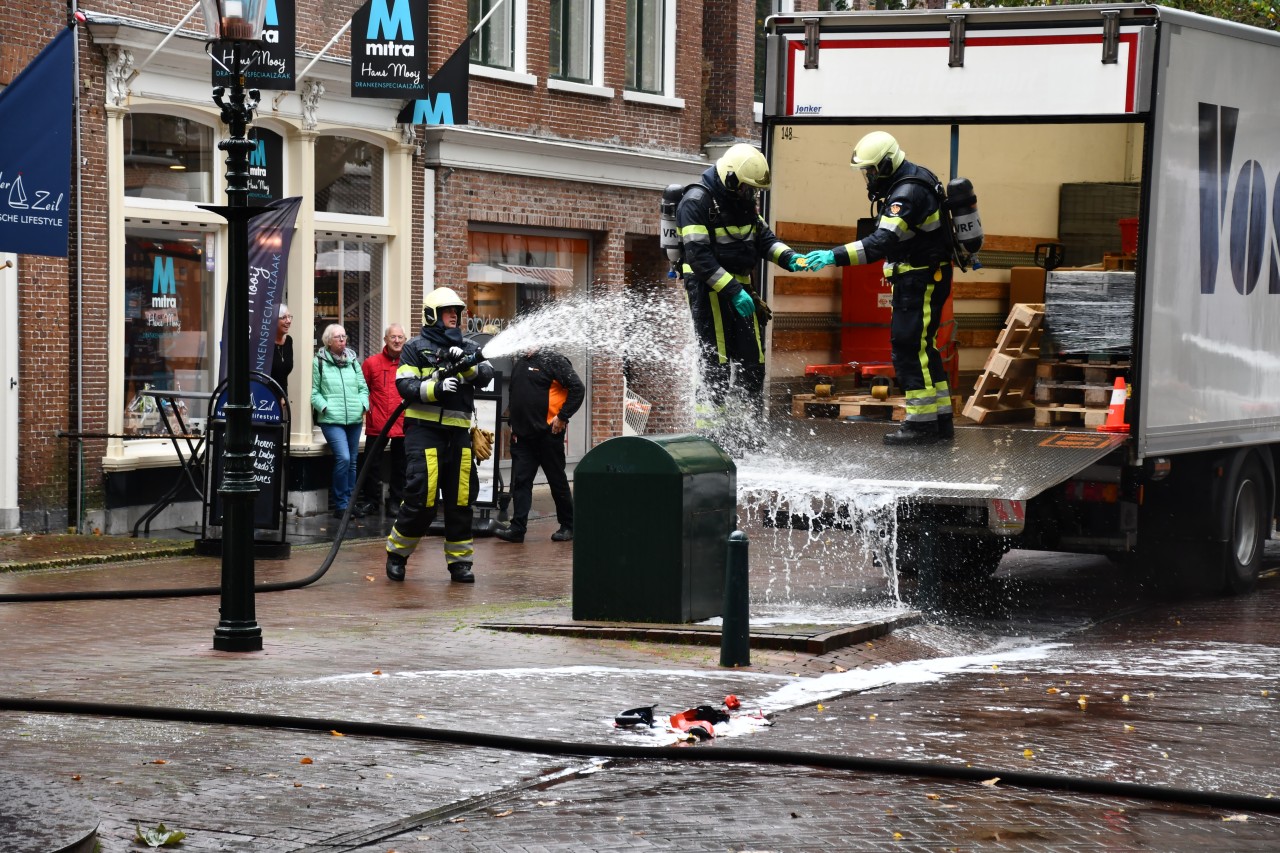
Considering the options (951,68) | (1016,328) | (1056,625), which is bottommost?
(1056,625)

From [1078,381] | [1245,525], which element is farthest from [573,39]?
[1245,525]

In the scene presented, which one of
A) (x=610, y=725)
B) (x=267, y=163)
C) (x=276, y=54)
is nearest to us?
(x=610, y=725)

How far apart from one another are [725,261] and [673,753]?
5.91 m

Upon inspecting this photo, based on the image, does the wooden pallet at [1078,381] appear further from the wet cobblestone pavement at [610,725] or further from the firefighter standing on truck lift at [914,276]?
the wet cobblestone pavement at [610,725]

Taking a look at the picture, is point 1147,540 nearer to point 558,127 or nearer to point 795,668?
point 795,668

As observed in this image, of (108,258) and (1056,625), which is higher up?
(108,258)

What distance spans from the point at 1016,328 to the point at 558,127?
29.8 ft

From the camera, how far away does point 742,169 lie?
41.6 feet

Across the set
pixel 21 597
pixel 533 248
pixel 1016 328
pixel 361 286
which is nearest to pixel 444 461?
pixel 21 597

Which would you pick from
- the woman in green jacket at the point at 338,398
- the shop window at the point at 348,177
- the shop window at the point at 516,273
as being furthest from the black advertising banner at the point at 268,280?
the shop window at the point at 516,273

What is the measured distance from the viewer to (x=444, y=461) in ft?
44.3

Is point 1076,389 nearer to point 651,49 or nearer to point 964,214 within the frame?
point 964,214

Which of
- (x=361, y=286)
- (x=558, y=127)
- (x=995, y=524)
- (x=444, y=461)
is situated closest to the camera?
(x=995, y=524)

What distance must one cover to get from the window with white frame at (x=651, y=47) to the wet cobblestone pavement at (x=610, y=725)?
37.1ft
